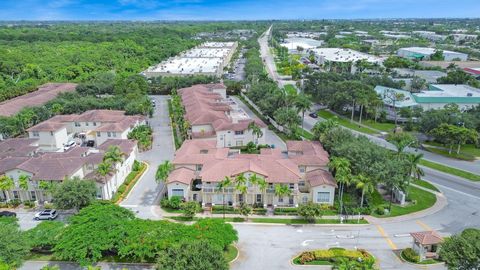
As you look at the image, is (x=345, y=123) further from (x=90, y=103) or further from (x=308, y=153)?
(x=90, y=103)

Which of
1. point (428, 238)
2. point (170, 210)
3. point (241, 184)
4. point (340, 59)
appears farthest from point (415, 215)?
point (340, 59)

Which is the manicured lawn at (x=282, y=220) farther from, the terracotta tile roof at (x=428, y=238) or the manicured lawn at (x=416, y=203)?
the terracotta tile roof at (x=428, y=238)

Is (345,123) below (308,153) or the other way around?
below

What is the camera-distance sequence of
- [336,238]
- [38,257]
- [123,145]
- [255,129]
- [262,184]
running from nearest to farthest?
1. [38,257]
2. [336,238]
3. [262,184]
4. [123,145]
5. [255,129]

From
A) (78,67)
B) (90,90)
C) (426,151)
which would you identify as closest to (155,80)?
(90,90)

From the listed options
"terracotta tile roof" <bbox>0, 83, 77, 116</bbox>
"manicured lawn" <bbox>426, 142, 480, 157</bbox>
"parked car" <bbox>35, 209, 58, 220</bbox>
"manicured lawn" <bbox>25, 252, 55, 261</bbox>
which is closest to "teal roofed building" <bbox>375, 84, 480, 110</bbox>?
"manicured lawn" <bbox>426, 142, 480, 157</bbox>
